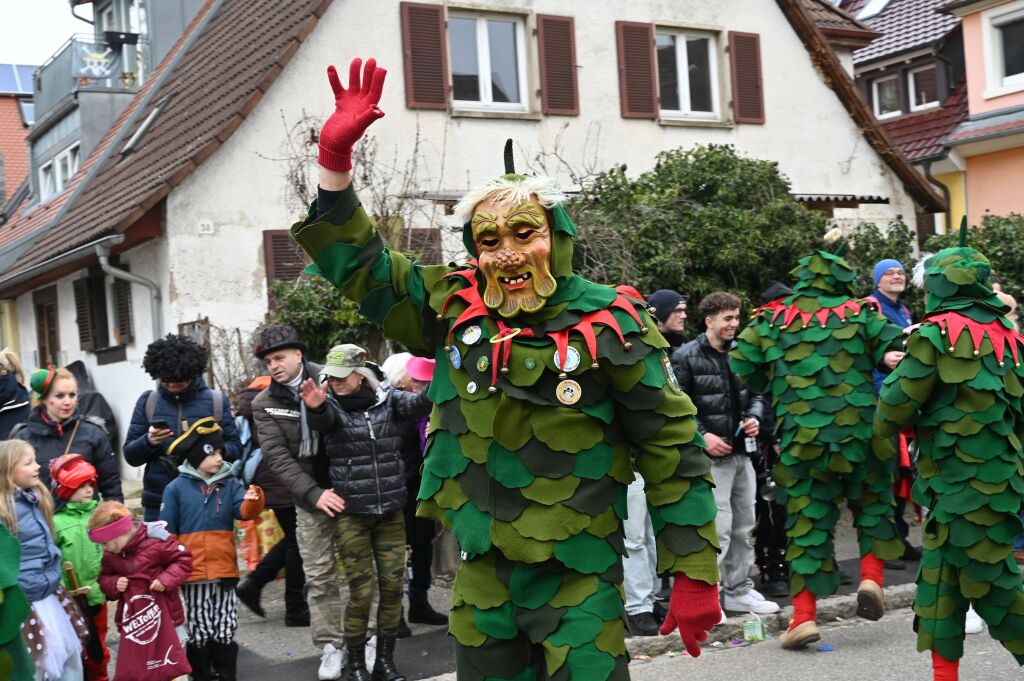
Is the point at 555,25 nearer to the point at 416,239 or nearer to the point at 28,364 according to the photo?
the point at 416,239

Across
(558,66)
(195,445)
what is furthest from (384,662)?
(558,66)

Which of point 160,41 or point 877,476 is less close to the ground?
point 160,41

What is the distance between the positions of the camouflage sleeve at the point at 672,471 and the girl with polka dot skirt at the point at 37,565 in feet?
10.4

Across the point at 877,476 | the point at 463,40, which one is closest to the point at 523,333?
the point at 877,476

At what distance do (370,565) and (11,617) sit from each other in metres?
2.03

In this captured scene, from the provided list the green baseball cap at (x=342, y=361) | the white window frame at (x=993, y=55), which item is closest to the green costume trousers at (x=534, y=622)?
the green baseball cap at (x=342, y=361)

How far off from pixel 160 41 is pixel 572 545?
15923 millimetres

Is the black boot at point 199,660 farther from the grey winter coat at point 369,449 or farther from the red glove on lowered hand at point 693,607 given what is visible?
the red glove on lowered hand at point 693,607

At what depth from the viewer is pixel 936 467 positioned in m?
6.04

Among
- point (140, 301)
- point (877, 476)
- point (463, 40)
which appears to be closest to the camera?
point (877, 476)

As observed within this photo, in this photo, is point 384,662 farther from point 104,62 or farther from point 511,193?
point 104,62

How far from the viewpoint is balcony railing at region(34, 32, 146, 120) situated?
727 inches

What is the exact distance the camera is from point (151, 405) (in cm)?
714

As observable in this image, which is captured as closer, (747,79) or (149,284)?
(149,284)
